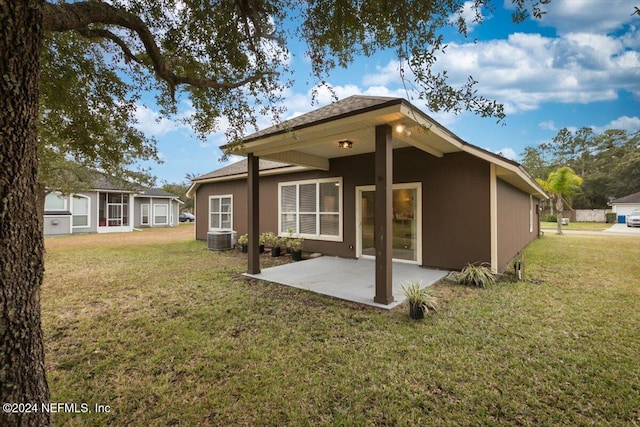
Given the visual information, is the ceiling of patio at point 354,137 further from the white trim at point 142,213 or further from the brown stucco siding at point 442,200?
the white trim at point 142,213

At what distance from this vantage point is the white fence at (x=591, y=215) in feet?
94.4

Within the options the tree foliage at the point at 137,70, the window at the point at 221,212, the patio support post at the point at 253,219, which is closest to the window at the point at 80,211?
the window at the point at 221,212

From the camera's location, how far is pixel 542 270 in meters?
6.71

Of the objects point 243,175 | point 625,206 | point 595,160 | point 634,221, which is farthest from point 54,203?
point 595,160

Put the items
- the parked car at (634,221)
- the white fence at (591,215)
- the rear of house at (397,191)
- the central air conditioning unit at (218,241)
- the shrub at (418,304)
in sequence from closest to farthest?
1. the shrub at (418,304)
2. the rear of house at (397,191)
3. the central air conditioning unit at (218,241)
4. the parked car at (634,221)
5. the white fence at (591,215)

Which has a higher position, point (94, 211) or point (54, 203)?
point (54, 203)

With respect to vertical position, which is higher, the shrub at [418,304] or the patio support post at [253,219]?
the patio support post at [253,219]

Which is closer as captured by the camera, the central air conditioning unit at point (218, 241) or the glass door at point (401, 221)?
the glass door at point (401, 221)

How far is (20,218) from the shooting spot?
1.41 metres

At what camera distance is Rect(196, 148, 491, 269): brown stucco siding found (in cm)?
614

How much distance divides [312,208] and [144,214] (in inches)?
825

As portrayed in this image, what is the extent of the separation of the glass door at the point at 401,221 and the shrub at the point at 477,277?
1538 millimetres

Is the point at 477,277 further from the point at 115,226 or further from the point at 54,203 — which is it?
the point at 115,226

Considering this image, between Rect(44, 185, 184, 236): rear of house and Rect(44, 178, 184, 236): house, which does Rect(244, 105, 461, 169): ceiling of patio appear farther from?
Rect(44, 185, 184, 236): rear of house
